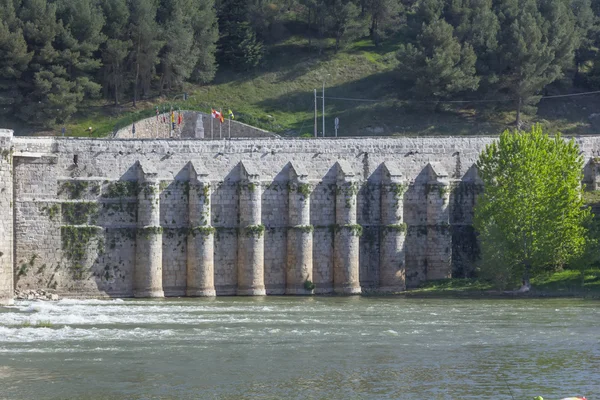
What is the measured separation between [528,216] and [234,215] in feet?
50.6

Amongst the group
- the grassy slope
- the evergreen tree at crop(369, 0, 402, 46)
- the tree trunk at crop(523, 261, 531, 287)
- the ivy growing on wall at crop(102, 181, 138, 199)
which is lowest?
the tree trunk at crop(523, 261, 531, 287)

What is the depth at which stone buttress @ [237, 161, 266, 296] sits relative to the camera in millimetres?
80625

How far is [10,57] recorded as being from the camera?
9531 cm

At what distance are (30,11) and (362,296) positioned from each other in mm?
30710

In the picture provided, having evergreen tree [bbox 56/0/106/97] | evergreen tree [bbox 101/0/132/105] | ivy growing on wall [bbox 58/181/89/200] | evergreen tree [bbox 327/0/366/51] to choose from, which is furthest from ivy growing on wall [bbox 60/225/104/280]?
evergreen tree [bbox 327/0/366/51]

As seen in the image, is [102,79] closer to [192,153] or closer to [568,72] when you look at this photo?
[192,153]

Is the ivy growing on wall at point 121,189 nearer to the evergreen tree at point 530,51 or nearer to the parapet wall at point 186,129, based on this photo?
the parapet wall at point 186,129

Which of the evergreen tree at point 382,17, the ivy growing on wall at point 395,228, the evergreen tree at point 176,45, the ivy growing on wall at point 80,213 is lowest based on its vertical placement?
the ivy growing on wall at point 395,228

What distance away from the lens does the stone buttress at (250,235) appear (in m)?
80.6

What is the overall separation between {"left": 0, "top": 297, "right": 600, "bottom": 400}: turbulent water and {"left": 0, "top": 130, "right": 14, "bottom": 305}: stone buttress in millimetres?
1379

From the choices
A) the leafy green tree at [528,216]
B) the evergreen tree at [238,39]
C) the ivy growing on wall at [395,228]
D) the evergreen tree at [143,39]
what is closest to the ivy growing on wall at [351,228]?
the ivy growing on wall at [395,228]

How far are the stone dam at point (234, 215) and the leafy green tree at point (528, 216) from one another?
413 centimetres

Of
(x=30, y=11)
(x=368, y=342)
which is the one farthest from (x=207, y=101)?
(x=368, y=342)

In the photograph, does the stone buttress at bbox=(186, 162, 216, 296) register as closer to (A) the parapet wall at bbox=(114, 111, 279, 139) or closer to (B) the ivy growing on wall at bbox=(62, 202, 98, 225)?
(B) the ivy growing on wall at bbox=(62, 202, 98, 225)
